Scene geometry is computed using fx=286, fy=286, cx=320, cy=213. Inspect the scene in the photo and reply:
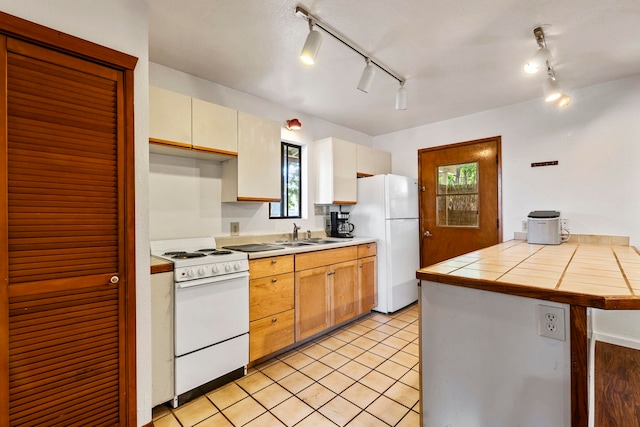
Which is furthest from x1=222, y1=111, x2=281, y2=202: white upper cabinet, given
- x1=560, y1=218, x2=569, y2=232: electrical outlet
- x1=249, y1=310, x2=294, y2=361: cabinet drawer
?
x1=560, y1=218, x2=569, y2=232: electrical outlet

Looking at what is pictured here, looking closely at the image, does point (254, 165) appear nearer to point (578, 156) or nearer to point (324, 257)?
point (324, 257)

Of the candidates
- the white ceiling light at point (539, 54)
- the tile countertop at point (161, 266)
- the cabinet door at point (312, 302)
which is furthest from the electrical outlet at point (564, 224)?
the tile countertop at point (161, 266)

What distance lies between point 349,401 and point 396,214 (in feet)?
6.91

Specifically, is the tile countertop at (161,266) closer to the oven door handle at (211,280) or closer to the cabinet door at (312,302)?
the oven door handle at (211,280)

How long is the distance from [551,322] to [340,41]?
1.92 metres

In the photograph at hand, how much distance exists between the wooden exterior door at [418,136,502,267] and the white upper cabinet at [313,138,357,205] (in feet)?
3.59

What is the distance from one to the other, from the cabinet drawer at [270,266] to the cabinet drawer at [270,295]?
4 centimetres

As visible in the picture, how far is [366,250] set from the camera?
3.21m

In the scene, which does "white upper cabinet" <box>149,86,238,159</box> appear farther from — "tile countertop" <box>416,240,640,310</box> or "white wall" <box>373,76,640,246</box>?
"white wall" <box>373,76,640,246</box>

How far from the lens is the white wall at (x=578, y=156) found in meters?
2.54

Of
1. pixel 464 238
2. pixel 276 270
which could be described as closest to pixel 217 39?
pixel 276 270

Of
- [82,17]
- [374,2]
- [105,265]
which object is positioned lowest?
[105,265]

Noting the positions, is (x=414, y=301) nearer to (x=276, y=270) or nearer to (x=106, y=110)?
(x=276, y=270)

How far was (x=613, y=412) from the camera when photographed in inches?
55.1
